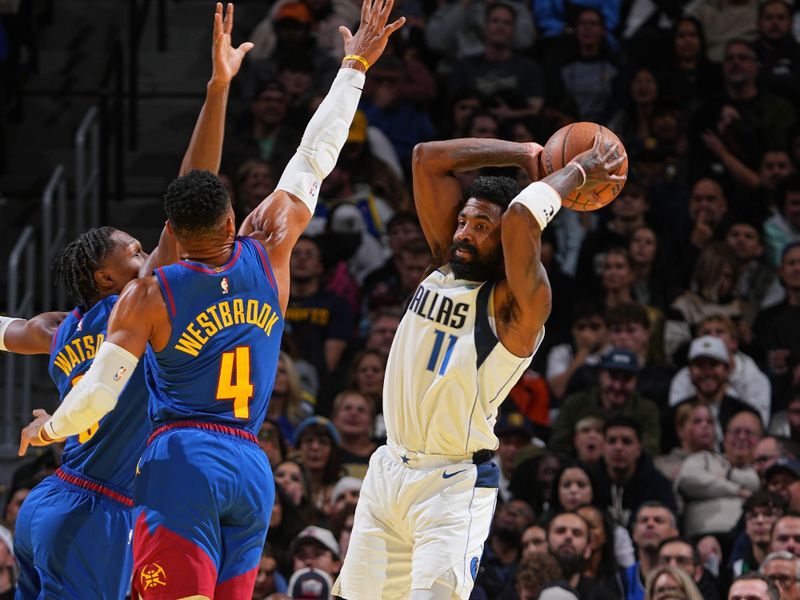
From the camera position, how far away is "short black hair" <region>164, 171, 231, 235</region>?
5531 mm

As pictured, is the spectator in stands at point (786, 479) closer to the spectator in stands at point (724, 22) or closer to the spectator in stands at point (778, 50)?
the spectator in stands at point (778, 50)

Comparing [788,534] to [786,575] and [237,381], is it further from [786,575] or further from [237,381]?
[237,381]

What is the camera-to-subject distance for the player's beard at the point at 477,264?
619 centimetres

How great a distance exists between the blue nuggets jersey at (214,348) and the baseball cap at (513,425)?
16.1 ft

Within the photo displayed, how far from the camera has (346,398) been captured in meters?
10.4

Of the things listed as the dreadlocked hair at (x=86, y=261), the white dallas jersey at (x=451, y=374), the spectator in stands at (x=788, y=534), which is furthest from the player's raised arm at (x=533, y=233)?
the spectator in stands at (x=788, y=534)

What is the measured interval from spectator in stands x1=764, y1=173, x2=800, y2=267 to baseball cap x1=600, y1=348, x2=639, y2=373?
2.14 meters

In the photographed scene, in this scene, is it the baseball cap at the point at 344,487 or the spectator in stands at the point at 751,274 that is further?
the spectator in stands at the point at 751,274

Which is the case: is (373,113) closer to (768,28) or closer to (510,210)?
(768,28)

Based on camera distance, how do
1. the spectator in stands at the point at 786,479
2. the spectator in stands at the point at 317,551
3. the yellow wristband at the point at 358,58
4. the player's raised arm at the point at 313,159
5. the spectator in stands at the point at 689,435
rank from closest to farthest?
the player's raised arm at the point at 313,159 < the yellow wristband at the point at 358,58 < the spectator in stands at the point at 317,551 < the spectator in stands at the point at 786,479 < the spectator in stands at the point at 689,435

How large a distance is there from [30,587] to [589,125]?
3.04 m

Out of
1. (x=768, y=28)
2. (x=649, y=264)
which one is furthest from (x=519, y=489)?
(x=768, y=28)

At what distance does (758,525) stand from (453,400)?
387 cm

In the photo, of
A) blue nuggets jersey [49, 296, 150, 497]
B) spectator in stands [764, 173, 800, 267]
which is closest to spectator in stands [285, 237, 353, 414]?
spectator in stands [764, 173, 800, 267]
